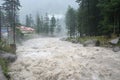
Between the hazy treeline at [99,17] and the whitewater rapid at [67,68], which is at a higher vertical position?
the hazy treeline at [99,17]

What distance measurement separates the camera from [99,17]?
147 ft

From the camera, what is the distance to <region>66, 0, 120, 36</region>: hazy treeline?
33.0 meters

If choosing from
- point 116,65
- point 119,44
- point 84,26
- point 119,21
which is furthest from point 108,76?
point 84,26

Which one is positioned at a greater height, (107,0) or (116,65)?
(107,0)

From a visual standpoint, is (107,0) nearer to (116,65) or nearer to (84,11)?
(84,11)

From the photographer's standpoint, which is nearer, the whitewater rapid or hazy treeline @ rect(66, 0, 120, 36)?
the whitewater rapid

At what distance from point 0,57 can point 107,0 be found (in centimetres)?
2047

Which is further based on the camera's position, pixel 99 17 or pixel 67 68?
pixel 99 17

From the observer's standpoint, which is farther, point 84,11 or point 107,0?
point 84,11

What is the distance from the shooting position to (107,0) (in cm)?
3425

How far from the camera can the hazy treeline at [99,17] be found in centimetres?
3305

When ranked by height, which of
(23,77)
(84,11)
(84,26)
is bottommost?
(23,77)

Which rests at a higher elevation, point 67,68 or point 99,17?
point 99,17

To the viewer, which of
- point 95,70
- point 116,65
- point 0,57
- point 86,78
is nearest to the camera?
point 86,78
